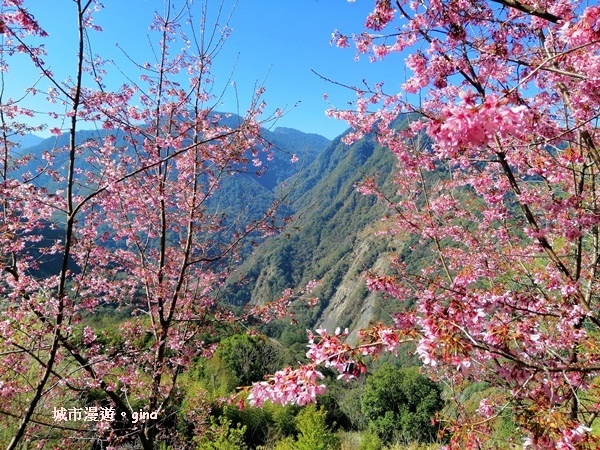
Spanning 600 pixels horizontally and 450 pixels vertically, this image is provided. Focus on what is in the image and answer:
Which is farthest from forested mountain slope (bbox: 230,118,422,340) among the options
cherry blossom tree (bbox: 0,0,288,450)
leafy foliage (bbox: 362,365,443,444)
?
cherry blossom tree (bbox: 0,0,288,450)

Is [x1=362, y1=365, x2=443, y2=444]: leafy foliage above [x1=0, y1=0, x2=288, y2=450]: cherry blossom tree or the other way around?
the other way around

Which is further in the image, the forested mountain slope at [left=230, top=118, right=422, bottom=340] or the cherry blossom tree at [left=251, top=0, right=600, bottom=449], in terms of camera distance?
the forested mountain slope at [left=230, top=118, right=422, bottom=340]

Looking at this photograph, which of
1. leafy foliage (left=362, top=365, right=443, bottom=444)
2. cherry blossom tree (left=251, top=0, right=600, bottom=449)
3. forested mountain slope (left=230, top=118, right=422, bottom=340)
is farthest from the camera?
forested mountain slope (left=230, top=118, right=422, bottom=340)

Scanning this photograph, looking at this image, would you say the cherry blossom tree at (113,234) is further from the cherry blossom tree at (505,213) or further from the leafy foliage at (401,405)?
the leafy foliage at (401,405)

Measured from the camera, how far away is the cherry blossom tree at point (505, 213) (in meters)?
1.95

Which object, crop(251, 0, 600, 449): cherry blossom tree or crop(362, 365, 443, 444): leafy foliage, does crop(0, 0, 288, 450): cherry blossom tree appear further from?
crop(362, 365, 443, 444): leafy foliage

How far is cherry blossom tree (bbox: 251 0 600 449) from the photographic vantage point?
195 centimetres

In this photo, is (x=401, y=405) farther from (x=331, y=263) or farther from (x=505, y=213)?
(x=331, y=263)

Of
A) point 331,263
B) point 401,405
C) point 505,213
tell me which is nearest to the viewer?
point 505,213

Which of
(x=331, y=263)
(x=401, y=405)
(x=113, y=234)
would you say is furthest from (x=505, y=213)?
(x=331, y=263)

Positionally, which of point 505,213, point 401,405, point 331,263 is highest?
point 505,213

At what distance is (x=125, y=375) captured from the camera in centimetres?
492

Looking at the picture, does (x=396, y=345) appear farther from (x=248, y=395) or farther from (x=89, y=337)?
(x=89, y=337)

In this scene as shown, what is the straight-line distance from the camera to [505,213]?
486 centimetres
